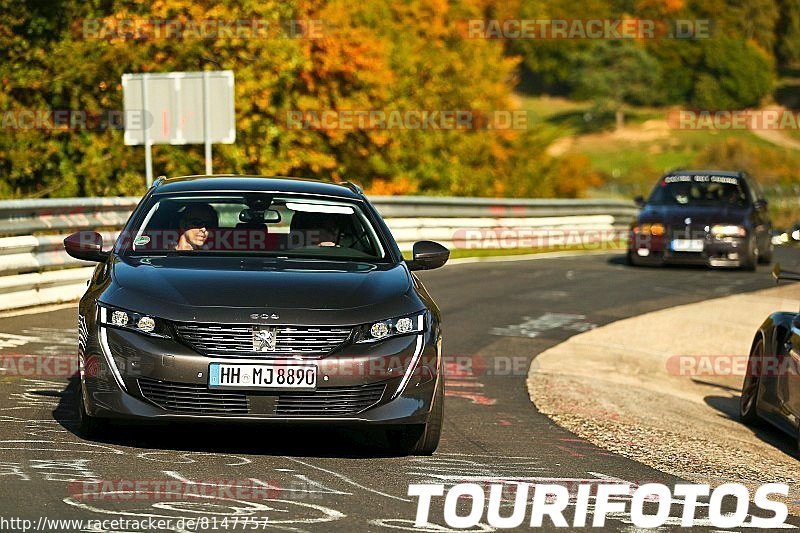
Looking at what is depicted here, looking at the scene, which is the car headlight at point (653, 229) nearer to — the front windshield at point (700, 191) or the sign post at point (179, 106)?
the front windshield at point (700, 191)

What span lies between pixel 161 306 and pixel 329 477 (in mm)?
1244

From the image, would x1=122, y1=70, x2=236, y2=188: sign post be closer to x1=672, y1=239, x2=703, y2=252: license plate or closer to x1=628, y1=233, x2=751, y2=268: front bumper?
x1=628, y1=233, x2=751, y2=268: front bumper

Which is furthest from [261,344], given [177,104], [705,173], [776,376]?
[705,173]

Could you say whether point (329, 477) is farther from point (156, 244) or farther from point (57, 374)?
point (57, 374)

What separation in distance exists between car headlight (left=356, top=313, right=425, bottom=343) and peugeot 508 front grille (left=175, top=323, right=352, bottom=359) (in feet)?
0.80

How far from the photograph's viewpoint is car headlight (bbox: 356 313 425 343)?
24.7ft

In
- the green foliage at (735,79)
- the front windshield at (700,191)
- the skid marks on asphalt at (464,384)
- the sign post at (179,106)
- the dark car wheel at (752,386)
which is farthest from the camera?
the green foliage at (735,79)

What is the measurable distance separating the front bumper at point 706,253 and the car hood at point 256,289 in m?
16.3

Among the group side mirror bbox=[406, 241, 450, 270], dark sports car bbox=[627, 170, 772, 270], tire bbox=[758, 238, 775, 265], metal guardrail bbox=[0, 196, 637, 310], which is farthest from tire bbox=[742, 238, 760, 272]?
side mirror bbox=[406, 241, 450, 270]

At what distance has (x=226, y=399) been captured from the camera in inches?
291

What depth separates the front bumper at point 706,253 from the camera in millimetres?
24000

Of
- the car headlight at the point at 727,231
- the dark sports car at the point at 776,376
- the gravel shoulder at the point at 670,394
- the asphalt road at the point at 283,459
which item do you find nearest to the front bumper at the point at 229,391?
the asphalt road at the point at 283,459

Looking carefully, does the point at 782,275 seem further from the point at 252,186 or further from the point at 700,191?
the point at 700,191

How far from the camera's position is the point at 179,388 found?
7.37 meters
